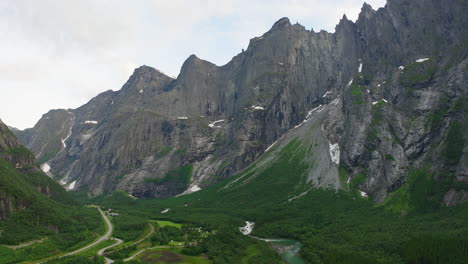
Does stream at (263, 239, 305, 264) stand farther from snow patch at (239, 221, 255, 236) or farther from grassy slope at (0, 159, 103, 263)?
grassy slope at (0, 159, 103, 263)

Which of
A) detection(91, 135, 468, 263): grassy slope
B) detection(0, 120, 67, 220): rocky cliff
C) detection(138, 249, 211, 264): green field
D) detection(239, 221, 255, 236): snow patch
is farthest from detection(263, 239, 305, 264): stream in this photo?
detection(0, 120, 67, 220): rocky cliff

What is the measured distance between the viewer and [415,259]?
351 ft

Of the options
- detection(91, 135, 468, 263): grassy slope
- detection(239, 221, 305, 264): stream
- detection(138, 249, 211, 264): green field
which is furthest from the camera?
detection(239, 221, 305, 264): stream

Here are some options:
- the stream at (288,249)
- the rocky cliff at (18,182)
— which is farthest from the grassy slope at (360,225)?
the rocky cliff at (18,182)

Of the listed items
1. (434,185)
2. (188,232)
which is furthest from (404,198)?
(188,232)

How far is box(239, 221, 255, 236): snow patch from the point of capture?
160575 mm

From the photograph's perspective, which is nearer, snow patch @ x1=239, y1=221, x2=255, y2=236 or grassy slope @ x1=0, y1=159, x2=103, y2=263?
grassy slope @ x1=0, y1=159, x2=103, y2=263

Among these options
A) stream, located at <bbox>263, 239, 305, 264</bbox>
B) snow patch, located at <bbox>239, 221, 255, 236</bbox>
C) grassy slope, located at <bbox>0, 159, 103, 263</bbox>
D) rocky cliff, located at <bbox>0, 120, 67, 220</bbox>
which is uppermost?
rocky cliff, located at <bbox>0, 120, 67, 220</bbox>

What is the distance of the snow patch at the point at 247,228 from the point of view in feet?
527

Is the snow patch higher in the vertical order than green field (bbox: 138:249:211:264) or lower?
lower

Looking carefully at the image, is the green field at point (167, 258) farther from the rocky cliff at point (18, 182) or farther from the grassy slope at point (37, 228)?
the rocky cliff at point (18, 182)

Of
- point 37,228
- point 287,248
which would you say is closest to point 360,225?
point 287,248

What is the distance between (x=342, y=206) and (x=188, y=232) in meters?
77.2

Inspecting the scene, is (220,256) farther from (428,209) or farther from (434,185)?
(434,185)
